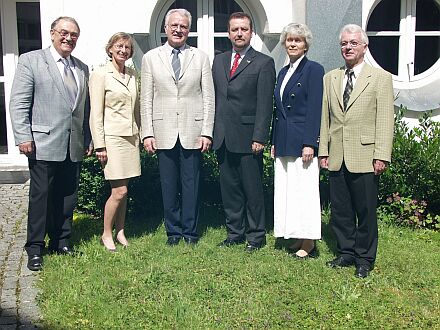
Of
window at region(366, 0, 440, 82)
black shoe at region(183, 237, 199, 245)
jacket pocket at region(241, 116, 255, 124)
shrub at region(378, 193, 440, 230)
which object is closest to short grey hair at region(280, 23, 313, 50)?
jacket pocket at region(241, 116, 255, 124)

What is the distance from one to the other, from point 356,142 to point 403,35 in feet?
13.9

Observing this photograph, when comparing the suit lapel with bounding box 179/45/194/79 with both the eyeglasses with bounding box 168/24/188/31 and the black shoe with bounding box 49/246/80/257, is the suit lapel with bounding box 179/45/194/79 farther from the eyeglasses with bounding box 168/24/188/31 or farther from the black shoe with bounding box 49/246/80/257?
the black shoe with bounding box 49/246/80/257

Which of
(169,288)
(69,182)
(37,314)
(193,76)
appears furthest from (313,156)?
(37,314)

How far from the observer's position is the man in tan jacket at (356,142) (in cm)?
464

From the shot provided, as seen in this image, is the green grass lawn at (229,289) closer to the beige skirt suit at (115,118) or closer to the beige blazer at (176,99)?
the beige skirt suit at (115,118)

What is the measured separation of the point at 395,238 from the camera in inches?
242

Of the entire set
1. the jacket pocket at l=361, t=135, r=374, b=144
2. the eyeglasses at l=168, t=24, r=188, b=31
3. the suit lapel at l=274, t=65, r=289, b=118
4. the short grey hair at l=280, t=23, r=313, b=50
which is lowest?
the jacket pocket at l=361, t=135, r=374, b=144

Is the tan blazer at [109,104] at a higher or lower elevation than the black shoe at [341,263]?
higher

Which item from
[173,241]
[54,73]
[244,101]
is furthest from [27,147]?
[244,101]

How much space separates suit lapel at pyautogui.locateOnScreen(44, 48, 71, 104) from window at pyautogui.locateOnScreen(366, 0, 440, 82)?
4.93m

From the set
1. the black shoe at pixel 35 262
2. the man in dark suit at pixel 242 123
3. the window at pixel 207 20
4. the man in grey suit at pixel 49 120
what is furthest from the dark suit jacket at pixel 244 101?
the window at pixel 207 20

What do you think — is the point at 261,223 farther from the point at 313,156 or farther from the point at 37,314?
the point at 37,314

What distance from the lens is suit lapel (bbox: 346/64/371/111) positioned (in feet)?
15.3

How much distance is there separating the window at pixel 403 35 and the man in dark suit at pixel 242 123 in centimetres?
360
